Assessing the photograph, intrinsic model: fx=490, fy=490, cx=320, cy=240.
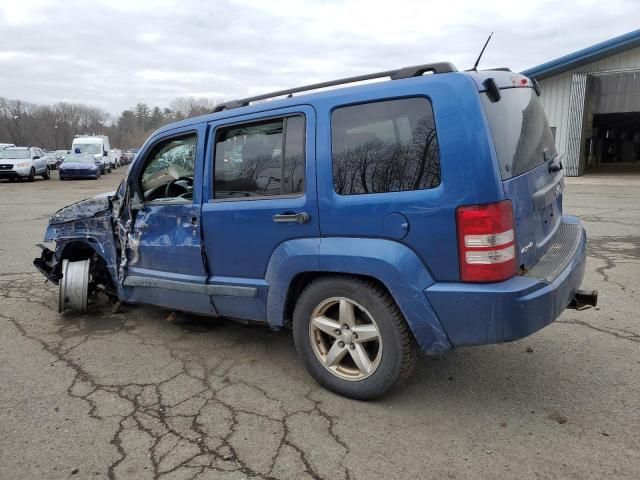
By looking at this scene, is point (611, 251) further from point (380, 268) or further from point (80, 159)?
point (80, 159)

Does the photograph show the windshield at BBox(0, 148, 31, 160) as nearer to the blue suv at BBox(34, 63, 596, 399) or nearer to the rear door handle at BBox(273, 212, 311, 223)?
the blue suv at BBox(34, 63, 596, 399)

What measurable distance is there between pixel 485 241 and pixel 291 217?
3.89ft

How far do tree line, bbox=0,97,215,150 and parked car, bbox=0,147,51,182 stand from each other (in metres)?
59.8

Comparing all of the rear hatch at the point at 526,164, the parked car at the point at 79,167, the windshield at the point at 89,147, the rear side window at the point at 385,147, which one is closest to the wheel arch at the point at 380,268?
the rear side window at the point at 385,147

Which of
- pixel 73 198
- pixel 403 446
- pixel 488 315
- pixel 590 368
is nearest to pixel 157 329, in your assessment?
pixel 403 446

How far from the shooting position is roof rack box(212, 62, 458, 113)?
9.22 feet

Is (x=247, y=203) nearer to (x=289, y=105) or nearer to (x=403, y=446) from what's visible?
(x=289, y=105)

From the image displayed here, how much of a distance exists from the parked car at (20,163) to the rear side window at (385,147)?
1010 inches

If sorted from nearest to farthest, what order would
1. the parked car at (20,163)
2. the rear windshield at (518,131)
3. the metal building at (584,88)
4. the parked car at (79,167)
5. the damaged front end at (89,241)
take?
the rear windshield at (518,131) < the damaged front end at (89,241) < the metal building at (584,88) < the parked car at (20,163) < the parked car at (79,167)

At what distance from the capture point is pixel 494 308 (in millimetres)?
2539

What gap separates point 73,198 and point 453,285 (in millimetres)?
16956

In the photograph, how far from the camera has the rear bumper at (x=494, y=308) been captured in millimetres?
2539

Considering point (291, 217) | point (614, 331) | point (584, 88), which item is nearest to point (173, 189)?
point (291, 217)

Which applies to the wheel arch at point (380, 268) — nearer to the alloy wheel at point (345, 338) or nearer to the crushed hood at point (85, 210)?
the alloy wheel at point (345, 338)
